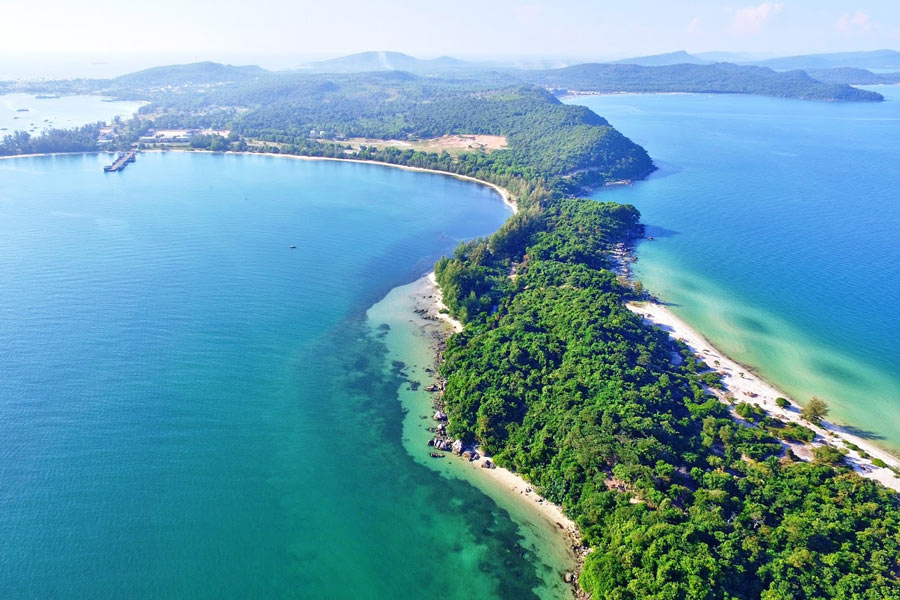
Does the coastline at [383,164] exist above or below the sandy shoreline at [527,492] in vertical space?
above

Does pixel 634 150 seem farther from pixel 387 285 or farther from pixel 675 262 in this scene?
pixel 387 285

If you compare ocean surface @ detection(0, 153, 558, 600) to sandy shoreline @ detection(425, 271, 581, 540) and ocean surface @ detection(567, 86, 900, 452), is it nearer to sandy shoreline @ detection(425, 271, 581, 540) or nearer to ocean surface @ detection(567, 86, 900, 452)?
sandy shoreline @ detection(425, 271, 581, 540)

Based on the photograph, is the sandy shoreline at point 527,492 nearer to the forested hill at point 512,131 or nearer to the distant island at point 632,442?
the distant island at point 632,442

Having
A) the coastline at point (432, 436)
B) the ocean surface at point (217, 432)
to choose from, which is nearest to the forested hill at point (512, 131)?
the ocean surface at point (217, 432)

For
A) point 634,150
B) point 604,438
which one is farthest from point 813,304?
point 634,150

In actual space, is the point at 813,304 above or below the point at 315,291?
below
